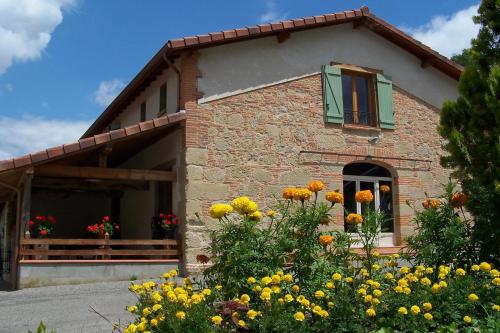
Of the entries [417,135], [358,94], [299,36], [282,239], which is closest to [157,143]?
[299,36]

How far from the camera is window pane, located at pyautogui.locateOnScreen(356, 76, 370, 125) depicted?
12.6 meters

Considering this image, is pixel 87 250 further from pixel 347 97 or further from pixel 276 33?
pixel 347 97

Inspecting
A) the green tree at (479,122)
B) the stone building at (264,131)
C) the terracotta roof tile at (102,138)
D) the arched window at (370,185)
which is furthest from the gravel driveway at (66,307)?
the arched window at (370,185)

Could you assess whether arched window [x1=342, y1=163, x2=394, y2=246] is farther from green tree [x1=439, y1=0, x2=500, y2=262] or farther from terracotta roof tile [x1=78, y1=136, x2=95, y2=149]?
terracotta roof tile [x1=78, y1=136, x2=95, y2=149]

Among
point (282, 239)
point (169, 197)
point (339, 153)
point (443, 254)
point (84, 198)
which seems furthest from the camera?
point (84, 198)

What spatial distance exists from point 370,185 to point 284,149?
2.51 m

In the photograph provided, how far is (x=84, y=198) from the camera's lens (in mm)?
17484

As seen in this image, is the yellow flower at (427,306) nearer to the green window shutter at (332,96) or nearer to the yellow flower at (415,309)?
the yellow flower at (415,309)

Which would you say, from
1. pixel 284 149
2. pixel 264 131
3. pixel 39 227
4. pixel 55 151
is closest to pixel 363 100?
pixel 284 149

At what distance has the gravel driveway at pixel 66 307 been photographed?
6.01 m

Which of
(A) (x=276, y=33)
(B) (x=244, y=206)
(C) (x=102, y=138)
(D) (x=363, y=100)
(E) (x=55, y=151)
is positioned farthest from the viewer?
(D) (x=363, y=100)

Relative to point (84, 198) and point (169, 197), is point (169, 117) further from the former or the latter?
point (84, 198)

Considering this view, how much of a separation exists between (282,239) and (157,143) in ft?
25.9

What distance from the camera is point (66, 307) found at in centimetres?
716
